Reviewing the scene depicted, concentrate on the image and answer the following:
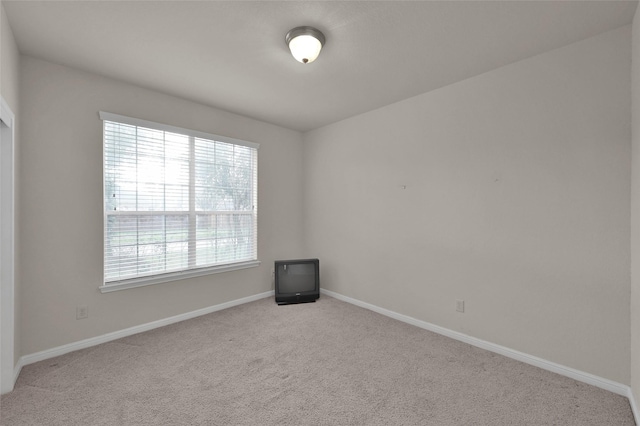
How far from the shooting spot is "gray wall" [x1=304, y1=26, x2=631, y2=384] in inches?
82.0

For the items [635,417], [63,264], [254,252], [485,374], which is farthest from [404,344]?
[63,264]

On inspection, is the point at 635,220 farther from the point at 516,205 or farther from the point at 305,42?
the point at 305,42

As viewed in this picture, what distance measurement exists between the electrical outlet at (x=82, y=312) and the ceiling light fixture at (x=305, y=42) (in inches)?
118

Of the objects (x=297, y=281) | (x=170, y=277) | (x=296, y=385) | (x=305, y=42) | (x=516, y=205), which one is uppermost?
(x=305, y=42)

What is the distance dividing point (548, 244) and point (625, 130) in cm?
96

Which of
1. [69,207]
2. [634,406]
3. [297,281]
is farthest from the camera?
[297,281]

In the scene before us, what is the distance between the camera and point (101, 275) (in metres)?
2.79

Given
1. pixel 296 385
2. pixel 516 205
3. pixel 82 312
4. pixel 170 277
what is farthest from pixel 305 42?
pixel 82 312

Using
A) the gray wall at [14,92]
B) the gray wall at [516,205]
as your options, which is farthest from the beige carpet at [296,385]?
the gray wall at [14,92]

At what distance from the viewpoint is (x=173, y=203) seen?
3281 mm

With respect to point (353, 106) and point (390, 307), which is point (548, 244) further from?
point (353, 106)

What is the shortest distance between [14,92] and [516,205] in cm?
421

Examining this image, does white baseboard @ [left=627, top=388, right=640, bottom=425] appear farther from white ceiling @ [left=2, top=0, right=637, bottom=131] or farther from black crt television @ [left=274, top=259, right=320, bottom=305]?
black crt television @ [left=274, top=259, right=320, bottom=305]

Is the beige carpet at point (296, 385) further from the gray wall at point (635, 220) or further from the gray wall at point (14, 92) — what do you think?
the gray wall at point (14, 92)
